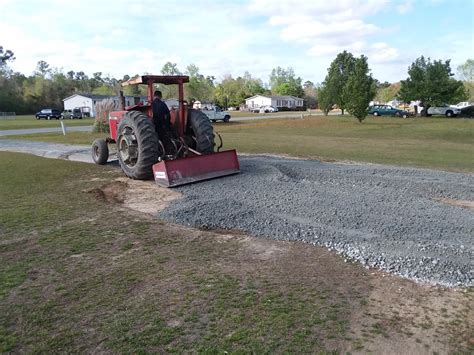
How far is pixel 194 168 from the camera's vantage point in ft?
30.6

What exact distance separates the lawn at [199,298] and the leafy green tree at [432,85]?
52.5 metres

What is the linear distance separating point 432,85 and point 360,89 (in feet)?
51.8

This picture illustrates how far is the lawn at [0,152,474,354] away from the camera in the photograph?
3.48 meters

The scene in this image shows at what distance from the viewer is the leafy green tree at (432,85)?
5169 centimetres

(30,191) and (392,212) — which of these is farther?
(30,191)

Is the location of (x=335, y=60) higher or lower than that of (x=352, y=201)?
higher

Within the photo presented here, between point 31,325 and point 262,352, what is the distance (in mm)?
2011

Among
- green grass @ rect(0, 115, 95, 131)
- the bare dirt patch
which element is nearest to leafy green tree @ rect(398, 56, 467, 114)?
green grass @ rect(0, 115, 95, 131)

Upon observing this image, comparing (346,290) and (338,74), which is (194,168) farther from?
(338,74)

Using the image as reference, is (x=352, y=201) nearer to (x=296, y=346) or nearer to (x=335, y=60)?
(x=296, y=346)

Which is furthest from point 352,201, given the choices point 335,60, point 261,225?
point 335,60

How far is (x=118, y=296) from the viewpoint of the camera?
4234 mm

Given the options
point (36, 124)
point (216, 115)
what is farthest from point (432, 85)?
point (36, 124)

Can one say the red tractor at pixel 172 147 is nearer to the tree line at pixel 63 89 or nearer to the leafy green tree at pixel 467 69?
the tree line at pixel 63 89
